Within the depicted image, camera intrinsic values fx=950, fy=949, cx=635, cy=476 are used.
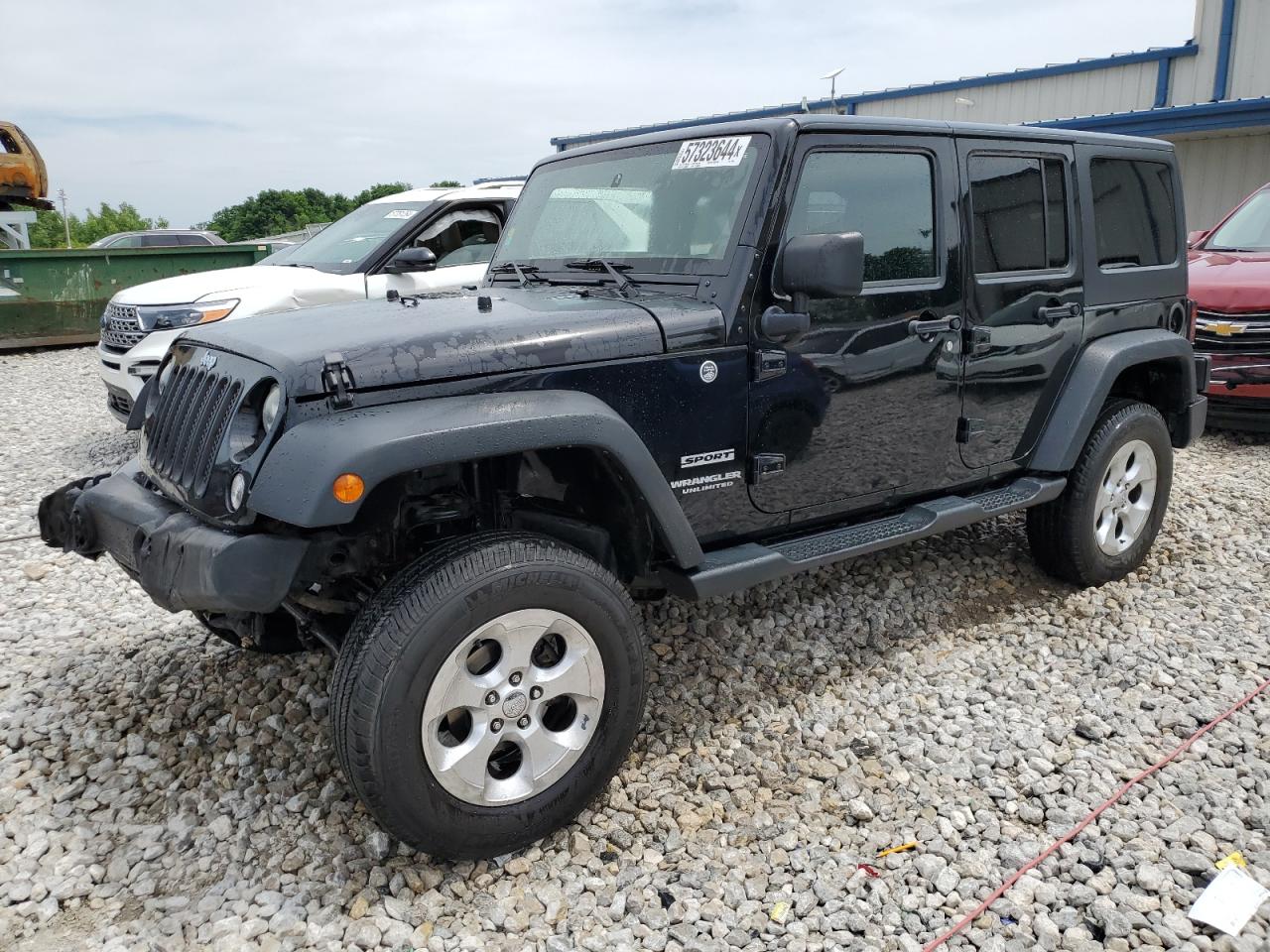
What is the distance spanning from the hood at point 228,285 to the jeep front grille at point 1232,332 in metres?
6.38

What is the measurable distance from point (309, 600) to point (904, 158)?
259 centimetres

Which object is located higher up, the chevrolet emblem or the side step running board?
the chevrolet emblem

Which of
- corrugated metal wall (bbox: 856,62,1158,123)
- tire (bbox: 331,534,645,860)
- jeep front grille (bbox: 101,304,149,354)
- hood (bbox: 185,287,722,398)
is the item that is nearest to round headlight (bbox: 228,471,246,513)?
hood (bbox: 185,287,722,398)

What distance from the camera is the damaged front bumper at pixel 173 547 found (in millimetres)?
2355

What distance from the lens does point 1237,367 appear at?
6.89 m

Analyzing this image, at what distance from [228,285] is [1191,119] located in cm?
1245

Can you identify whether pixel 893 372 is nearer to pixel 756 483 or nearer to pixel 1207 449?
pixel 756 483

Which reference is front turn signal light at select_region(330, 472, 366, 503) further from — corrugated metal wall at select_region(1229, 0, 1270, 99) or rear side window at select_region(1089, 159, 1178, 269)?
corrugated metal wall at select_region(1229, 0, 1270, 99)

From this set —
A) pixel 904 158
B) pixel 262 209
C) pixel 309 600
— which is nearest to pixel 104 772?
pixel 309 600

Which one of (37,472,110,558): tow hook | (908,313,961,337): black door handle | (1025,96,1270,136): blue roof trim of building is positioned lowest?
(37,472,110,558): tow hook

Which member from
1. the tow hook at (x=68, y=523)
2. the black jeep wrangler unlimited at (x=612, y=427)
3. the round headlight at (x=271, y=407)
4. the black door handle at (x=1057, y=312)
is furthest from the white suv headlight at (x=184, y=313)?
the black door handle at (x=1057, y=312)

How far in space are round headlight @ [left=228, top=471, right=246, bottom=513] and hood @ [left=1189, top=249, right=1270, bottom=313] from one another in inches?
278

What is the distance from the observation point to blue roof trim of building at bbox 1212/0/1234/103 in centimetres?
1454

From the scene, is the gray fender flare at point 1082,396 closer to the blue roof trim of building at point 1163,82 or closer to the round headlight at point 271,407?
the round headlight at point 271,407
